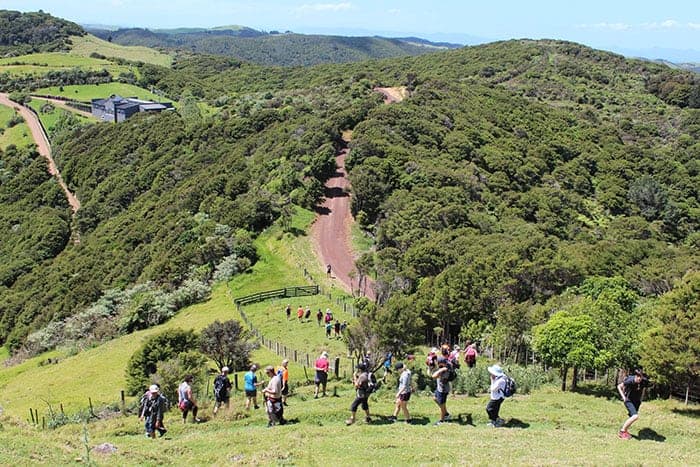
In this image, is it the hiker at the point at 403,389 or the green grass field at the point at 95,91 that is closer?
the hiker at the point at 403,389

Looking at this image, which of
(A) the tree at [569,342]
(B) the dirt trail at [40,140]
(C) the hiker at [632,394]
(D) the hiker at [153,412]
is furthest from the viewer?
(B) the dirt trail at [40,140]

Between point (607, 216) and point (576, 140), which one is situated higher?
point (576, 140)

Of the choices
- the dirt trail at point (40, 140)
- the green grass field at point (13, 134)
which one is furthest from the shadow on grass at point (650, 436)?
the green grass field at point (13, 134)

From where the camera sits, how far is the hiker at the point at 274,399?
1741 cm

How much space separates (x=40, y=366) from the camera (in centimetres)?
3972

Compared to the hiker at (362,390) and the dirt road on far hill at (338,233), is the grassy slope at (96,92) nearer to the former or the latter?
the dirt road on far hill at (338,233)

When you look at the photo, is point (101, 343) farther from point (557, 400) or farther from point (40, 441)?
point (557, 400)

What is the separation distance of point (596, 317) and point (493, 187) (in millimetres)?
50216

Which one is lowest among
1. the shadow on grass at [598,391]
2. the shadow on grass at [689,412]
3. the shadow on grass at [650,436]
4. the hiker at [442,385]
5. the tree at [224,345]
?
the tree at [224,345]

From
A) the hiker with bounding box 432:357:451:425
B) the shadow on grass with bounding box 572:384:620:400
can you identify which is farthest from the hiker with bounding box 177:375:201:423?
the shadow on grass with bounding box 572:384:620:400

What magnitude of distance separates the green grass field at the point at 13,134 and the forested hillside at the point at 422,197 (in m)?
9.89

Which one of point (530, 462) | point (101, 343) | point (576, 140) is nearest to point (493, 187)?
point (576, 140)

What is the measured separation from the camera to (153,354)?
28.4 m

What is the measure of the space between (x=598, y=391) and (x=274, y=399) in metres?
11.2
